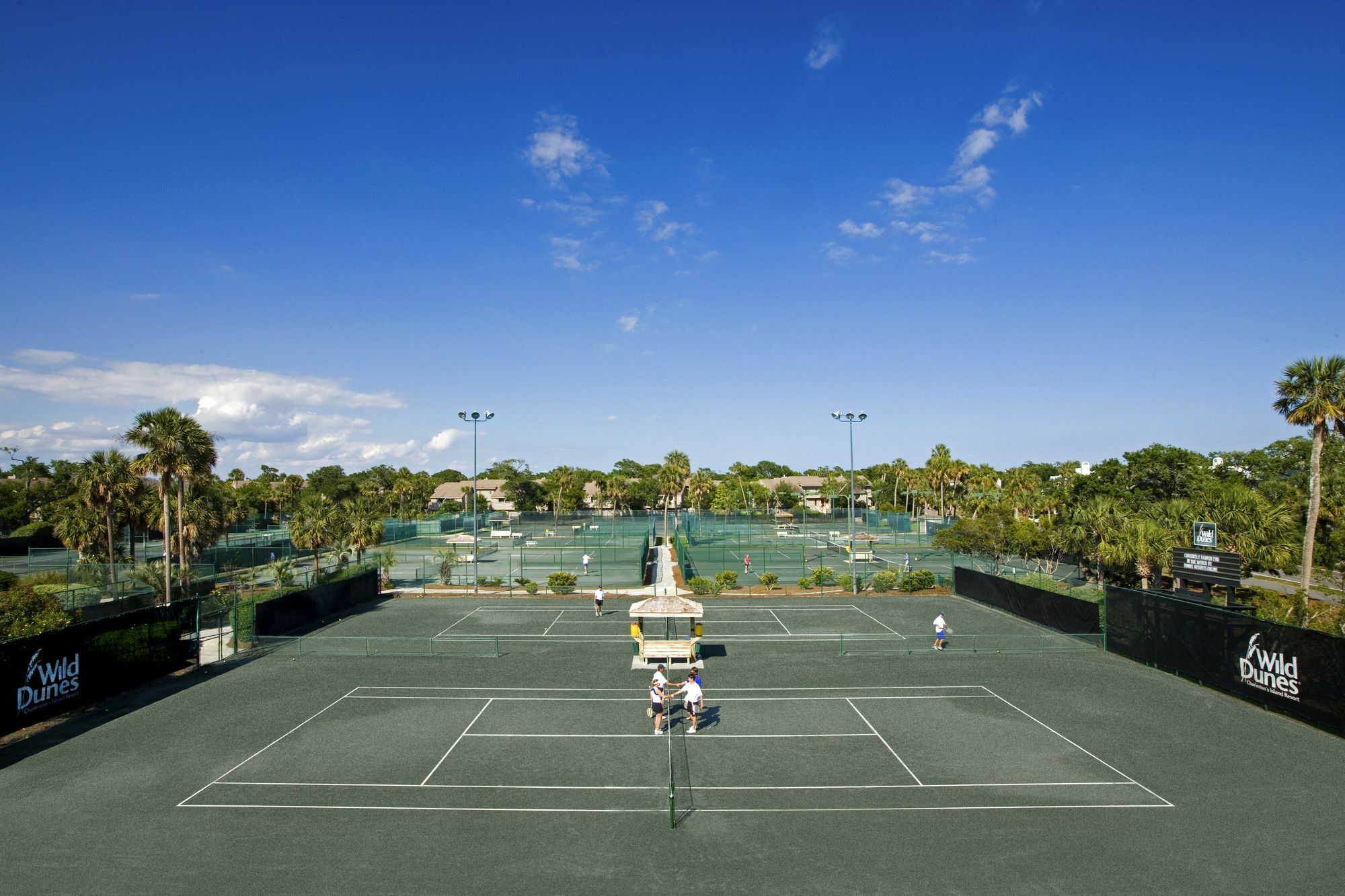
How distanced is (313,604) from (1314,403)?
42626 mm

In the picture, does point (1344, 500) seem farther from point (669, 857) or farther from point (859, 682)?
point (669, 857)

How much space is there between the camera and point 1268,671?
1920 cm

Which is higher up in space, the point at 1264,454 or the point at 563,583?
the point at 1264,454

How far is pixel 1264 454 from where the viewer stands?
81.0 metres

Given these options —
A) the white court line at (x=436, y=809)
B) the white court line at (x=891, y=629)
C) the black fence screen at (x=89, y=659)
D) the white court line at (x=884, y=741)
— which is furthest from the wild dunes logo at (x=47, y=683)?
the white court line at (x=891, y=629)

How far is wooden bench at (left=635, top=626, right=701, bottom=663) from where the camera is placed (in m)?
23.9

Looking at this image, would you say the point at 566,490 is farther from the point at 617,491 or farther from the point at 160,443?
the point at 160,443

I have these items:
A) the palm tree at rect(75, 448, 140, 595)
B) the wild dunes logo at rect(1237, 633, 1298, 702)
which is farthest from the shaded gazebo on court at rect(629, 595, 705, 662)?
the palm tree at rect(75, 448, 140, 595)

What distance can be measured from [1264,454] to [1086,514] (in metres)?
60.3

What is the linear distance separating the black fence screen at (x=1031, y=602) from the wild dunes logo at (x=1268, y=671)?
24.5 feet

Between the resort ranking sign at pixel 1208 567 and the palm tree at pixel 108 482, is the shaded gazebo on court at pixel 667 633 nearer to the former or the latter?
the resort ranking sign at pixel 1208 567

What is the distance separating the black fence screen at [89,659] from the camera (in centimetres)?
1789

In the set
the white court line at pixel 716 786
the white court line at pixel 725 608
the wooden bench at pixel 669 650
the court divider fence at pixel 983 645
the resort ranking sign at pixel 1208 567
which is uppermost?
the resort ranking sign at pixel 1208 567

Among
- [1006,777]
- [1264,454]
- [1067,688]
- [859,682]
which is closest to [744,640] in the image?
[859,682]
